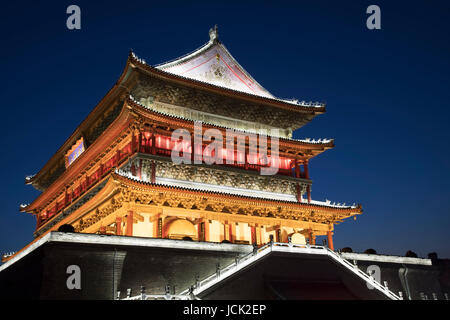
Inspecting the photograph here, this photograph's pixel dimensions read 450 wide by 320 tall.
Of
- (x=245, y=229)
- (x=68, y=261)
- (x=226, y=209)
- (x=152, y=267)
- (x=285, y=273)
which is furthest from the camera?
(x=245, y=229)

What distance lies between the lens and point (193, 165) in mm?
28859

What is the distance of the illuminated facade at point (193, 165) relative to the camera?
2680 centimetres

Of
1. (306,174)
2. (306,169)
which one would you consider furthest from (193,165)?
(306,169)

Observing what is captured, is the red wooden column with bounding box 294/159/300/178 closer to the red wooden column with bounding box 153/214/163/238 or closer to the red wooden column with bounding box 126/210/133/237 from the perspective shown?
the red wooden column with bounding box 153/214/163/238

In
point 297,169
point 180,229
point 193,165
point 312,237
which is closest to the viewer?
point 180,229

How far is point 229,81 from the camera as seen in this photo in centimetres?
3494

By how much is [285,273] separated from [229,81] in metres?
17.3

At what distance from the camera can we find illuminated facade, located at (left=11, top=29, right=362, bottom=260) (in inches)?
1055

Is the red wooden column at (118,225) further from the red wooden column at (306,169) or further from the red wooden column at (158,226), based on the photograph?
the red wooden column at (306,169)

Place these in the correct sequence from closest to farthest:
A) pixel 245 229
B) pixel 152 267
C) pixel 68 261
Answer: pixel 68 261, pixel 152 267, pixel 245 229

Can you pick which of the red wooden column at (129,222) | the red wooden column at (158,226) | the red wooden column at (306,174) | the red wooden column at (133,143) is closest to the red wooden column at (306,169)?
the red wooden column at (306,174)

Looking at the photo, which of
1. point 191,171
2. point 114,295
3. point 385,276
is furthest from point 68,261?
point 385,276

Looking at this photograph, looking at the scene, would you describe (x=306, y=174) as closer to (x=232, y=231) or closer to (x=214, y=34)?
(x=232, y=231)
